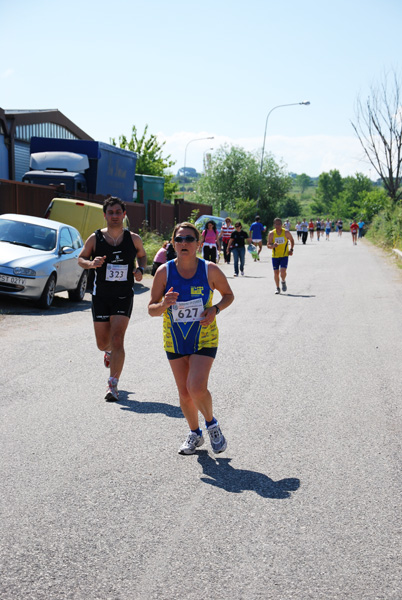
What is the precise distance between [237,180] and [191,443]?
71.0m

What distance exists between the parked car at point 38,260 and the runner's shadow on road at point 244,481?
30.6 ft

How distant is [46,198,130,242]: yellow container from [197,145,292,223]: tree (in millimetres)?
53525

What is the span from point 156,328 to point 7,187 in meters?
9.36

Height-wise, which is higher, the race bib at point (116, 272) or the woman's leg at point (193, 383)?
the race bib at point (116, 272)

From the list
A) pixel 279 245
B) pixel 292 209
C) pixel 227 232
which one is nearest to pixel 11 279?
pixel 279 245

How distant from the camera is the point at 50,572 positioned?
3.59 metres

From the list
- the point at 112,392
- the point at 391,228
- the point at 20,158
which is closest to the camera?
the point at 112,392

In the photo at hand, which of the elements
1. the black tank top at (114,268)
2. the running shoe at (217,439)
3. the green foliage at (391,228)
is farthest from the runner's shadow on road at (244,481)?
the green foliage at (391,228)

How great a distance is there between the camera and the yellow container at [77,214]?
64.6ft

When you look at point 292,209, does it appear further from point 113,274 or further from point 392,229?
point 113,274

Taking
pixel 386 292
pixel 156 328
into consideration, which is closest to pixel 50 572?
pixel 156 328

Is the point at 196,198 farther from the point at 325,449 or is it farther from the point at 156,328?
the point at 325,449

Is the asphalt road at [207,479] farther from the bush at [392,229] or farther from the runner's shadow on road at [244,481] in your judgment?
the bush at [392,229]

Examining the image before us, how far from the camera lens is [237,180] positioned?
75.4m
